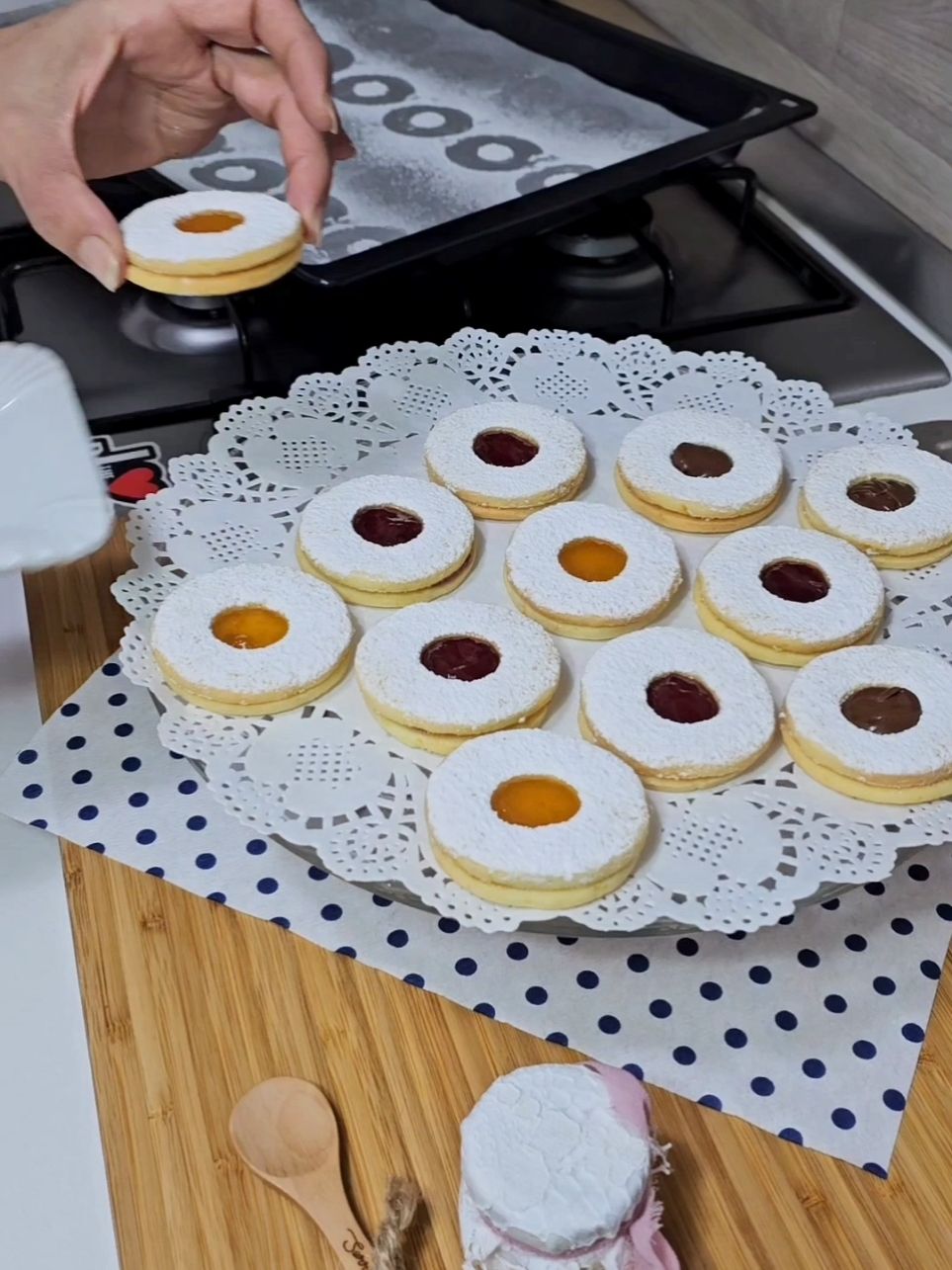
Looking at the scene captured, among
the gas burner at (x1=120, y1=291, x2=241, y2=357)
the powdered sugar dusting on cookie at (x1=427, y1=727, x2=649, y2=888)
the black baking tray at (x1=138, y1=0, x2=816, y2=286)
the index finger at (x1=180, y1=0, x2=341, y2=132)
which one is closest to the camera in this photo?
the powdered sugar dusting on cookie at (x1=427, y1=727, x2=649, y2=888)

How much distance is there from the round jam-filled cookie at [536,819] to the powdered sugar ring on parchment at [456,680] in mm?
33

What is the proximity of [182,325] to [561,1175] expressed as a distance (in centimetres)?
98

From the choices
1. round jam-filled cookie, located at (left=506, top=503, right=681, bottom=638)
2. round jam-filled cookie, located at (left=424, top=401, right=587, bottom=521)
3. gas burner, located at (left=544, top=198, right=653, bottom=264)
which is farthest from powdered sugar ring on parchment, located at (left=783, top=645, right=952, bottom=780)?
gas burner, located at (left=544, top=198, right=653, bottom=264)

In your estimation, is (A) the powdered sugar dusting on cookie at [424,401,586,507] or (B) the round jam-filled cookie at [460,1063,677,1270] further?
(A) the powdered sugar dusting on cookie at [424,401,586,507]

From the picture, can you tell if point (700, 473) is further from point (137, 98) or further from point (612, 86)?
point (612, 86)

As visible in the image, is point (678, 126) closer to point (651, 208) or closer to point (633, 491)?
point (651, 208)

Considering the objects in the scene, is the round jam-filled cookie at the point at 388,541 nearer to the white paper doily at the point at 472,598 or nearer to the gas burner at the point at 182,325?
the white paper doily at the point at 472,598

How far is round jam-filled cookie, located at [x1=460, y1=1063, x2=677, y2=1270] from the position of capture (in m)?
0.53

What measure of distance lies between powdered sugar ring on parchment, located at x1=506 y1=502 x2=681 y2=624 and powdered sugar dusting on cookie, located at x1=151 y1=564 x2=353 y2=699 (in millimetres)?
151

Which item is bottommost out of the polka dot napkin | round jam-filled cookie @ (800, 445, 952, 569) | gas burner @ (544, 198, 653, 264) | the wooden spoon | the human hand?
the wooden spoon

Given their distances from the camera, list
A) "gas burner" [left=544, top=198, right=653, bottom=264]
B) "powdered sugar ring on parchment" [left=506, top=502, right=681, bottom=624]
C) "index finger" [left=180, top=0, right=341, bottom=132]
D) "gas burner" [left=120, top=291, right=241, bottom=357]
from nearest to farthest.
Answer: "powdered sugar ring on parchment" [left=506, top=502, right=681, bottom=624], "index finger" [left=180, top=0, right=341, bottom=132], "gas burner" [left=120, top=291, right=241, bottom=357], "gas burner" [left=544, top=198, right=653, bottom=264]

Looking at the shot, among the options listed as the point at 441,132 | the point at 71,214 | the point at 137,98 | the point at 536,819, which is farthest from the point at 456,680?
the point at 441,132

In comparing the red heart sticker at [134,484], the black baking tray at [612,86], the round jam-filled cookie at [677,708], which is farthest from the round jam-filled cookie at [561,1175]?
the black baking tray at [612,86]

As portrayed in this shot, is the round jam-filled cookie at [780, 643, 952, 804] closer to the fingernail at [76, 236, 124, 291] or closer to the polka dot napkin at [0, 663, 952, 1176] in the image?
the polka dot napkin at [0, 663, 952, 1176]
